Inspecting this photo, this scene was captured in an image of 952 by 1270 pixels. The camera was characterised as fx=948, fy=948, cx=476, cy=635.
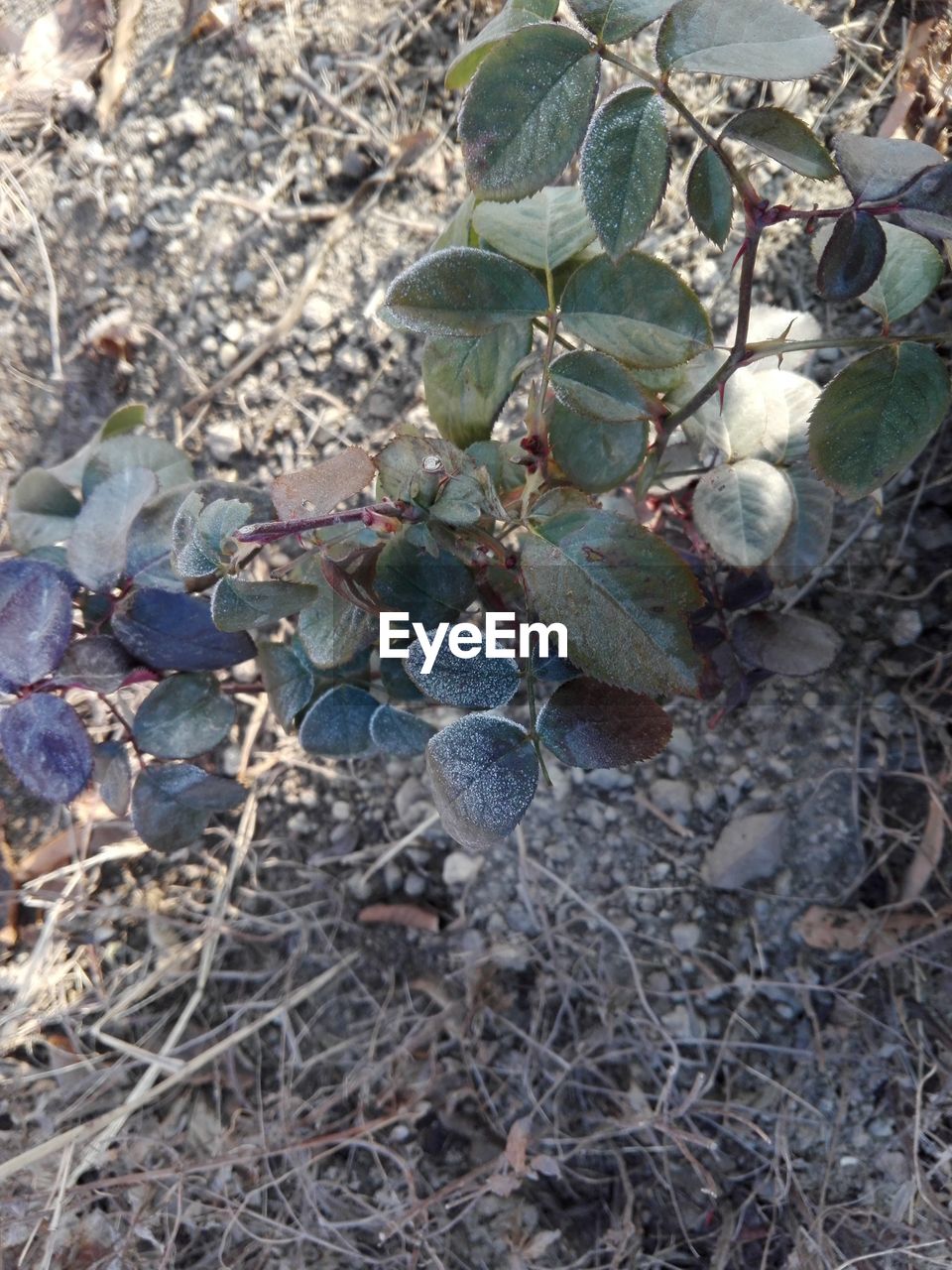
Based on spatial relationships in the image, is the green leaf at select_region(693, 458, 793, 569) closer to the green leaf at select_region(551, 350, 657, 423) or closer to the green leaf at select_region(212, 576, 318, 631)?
the green leaf at select_region(551, 350, 657, 423)

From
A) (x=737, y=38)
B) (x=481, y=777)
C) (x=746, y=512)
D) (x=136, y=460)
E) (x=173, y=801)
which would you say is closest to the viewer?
(x=737, y=38)

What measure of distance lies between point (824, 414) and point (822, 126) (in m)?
0.78

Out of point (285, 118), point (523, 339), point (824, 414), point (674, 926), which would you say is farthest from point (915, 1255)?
point (285, 118)

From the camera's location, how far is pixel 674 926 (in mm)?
1287

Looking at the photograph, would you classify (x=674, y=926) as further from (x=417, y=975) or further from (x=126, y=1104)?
(x=126, y=1104)

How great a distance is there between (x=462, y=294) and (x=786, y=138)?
0.87 feet

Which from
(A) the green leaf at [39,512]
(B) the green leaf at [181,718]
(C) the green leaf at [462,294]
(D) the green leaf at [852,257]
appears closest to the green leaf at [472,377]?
(C) the green leaf at [462,294]

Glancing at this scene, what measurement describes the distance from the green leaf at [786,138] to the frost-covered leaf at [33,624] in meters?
0.69

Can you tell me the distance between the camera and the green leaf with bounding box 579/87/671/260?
2.14 feet

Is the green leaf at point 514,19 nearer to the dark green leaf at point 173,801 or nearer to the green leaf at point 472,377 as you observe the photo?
the green leaf at point 472,377

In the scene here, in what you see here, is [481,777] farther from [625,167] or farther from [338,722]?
[625,167]

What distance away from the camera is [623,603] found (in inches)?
28.6

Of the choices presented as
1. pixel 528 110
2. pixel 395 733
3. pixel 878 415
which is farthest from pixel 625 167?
pixel 395 733
